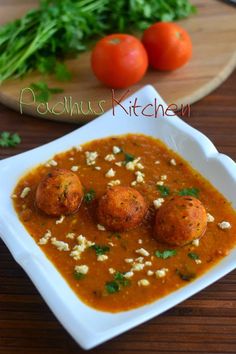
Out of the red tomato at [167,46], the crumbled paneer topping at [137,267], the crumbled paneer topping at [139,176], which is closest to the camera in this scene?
the crumbled paneer topping at [137,267]

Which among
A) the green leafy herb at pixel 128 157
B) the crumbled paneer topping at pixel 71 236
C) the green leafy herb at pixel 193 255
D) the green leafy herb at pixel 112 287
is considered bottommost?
the green leafy herb at pixel 112 287

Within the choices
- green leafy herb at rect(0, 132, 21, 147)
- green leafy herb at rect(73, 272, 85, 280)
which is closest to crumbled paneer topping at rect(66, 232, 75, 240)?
green leafy herb at rect(73, 272, 85, 280)

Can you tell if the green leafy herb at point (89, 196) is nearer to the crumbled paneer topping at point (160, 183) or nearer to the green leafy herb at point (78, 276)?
the crumbled paneer topping at point (160, 183)

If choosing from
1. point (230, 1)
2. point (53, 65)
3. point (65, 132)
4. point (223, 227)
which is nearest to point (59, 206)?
point (223, 227)

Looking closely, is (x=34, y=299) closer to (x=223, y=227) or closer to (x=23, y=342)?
(x=23, y=342)

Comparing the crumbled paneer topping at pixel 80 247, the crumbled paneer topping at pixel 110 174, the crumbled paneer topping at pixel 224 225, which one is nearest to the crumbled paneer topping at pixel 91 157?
the crumbled paneer topping at pixel 110 174

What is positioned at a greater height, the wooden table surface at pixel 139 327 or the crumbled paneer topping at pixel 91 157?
the crumbled paneer topping at pixel 91 157
